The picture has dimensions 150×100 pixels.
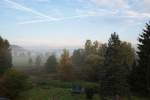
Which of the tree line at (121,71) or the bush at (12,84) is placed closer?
the tree line at (121,71)

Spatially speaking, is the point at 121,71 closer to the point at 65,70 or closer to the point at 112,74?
the point at 112,74

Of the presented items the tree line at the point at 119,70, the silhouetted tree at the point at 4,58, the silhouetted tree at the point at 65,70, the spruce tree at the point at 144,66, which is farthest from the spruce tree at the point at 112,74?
the silhouetted tree at the point at 65,70

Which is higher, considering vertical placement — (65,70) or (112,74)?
(65,70)

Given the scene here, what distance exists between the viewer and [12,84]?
3425 centimetres

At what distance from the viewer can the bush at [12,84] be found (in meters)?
34.3

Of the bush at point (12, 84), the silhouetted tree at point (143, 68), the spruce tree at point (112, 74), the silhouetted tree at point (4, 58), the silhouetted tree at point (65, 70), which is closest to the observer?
the spruce tree at point (112, 74)

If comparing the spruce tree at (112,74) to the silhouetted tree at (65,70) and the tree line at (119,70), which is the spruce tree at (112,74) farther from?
the silhouetted tree at (65,70)

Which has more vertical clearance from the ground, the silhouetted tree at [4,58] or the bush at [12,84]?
the silhouetted tree at [4,58]

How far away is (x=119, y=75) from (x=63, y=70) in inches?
1458

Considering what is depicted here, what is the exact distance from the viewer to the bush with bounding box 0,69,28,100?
3428 centimetres

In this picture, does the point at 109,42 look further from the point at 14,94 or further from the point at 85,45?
the point at 85,45

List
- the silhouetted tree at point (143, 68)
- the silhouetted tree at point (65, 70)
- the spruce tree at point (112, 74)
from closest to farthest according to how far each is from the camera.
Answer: the spruce tree at point (112, 74)
the silhouetted tree at point (143, 68)
the silhouetted tree at point (65, 70)

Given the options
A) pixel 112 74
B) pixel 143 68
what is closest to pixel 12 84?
pixel 112 74

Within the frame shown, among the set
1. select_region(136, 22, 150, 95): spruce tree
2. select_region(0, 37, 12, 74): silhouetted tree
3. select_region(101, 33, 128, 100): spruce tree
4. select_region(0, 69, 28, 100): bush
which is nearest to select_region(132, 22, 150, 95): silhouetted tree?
select_region(136, 22, 150, 95): spruce tree
